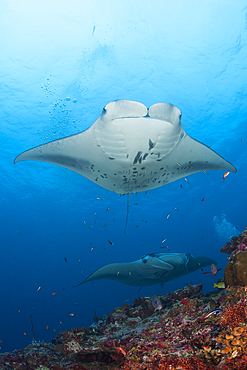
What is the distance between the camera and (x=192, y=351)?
8.17 feet

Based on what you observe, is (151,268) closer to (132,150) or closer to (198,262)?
(198,262)

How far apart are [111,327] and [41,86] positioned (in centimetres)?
1295

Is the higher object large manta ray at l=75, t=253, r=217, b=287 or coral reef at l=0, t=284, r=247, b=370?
large manta ray at l=75, t=253, r=217, b=287

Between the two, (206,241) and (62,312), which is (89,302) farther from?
(206,241)

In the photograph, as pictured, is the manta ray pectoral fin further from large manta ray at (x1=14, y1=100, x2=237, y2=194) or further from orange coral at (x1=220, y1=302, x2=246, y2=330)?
orange coral at (x1=220, y1=302, x2=246, y2=330)

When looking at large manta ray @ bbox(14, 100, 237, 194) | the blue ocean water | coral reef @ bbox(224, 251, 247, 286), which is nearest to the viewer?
coral reef @ bbox(224, 251, 247, 286)

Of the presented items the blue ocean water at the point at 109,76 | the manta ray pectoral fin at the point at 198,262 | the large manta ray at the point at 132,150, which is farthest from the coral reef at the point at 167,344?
the manta ray pectoral fin at the point at 198,262

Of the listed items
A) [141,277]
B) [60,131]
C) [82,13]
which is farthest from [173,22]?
[141,277]

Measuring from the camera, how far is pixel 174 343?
2.82 meters

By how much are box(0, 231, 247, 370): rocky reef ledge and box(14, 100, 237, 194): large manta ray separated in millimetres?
2215

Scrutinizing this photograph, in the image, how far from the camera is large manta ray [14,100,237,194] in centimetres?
323

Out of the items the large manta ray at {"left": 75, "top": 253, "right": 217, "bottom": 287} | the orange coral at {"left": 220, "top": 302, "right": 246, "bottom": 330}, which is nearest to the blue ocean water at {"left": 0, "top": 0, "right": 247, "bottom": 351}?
the large manta ray at {"left": 75, "top": 253, "right": 217, "bottom": 287}

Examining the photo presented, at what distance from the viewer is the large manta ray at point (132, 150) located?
3232 mm

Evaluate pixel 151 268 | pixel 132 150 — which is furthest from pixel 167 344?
pixel 151 268
